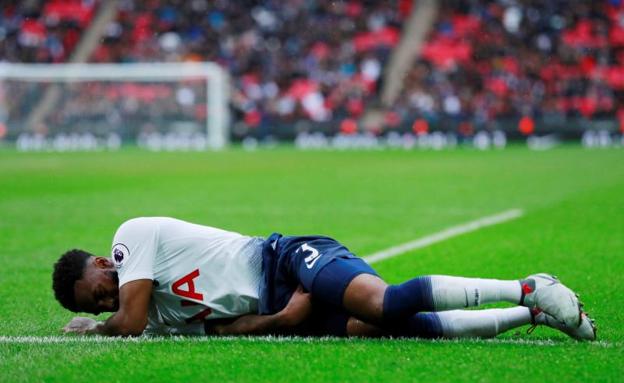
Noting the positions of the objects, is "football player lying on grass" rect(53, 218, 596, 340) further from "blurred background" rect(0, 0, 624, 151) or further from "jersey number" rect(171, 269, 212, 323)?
"blurred background" rect(0, 0, 624, 151)

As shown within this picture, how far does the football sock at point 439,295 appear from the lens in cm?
551

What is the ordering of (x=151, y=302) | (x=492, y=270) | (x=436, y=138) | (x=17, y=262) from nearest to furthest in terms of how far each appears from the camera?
1. (x=151, y=302)
2. (x=492, y=270)
3. (x=17, y=262)
4. (x=436, y=138)

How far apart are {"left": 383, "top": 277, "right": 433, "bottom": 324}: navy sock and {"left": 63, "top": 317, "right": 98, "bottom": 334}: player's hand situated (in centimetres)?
164

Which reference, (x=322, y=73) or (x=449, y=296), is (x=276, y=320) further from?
(x=322, y=73)

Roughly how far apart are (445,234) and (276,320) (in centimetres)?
628

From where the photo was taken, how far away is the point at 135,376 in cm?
499

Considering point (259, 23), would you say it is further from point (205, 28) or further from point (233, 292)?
point (233, 292)

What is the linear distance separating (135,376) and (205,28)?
3821 cm

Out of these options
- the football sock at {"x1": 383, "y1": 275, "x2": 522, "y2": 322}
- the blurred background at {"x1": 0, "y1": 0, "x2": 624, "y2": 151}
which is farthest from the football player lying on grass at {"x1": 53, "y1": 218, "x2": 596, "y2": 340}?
the blurred background at {"x1": 0, "y1": 0, "x2": 624, "y2": 151}

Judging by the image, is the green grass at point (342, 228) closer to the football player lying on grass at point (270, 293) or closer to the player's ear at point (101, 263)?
the football player lying on grass at point (270, 293)

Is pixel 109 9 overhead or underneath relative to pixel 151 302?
overhead

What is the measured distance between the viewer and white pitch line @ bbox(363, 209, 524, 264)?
398 inches

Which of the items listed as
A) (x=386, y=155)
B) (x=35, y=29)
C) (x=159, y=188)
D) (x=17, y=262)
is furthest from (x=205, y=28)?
(x=17, y=262)

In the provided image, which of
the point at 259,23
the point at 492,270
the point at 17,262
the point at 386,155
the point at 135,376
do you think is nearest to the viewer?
the point at 135,376
